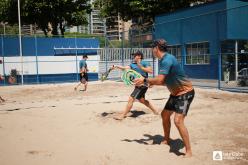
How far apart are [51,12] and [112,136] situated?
91.3 ft

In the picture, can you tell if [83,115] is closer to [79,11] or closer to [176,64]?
[176,64]

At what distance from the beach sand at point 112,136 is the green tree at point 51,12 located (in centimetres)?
2296

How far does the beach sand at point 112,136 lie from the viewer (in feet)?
17.8

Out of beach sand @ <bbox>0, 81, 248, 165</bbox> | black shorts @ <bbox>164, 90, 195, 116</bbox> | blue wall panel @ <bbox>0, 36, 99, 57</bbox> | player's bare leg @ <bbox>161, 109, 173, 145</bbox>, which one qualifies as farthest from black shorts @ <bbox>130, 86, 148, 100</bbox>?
blue wall panel @ <bbox>0, 36, 99, 57</bbox>

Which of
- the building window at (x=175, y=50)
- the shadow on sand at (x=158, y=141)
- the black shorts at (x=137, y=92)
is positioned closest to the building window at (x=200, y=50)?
the building window at (x=175, y=50)

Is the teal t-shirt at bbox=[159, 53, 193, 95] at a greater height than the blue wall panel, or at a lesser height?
lesser

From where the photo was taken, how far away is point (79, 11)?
34.5 m

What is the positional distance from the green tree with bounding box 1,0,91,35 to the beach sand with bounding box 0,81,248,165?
75.3ft

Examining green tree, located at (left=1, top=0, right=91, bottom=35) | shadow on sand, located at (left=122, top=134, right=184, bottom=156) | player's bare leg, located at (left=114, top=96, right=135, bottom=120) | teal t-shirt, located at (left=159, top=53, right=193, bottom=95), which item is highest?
green tree, located at (left=1, top=0, right=91, bottom=35)

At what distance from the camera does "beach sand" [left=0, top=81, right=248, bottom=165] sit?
541cm

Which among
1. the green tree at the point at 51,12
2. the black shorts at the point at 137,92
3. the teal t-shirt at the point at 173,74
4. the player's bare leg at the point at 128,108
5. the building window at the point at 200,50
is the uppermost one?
the green tree at the point at 51,12

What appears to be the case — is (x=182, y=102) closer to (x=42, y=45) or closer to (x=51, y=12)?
(x=42, y=45)

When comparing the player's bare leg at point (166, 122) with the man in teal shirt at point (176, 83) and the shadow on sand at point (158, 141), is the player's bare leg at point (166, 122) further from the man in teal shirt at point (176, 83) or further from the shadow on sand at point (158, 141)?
the man in teal shirt at point (176, 83)

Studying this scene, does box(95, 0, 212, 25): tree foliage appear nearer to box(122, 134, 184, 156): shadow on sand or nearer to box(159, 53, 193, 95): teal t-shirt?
box(122, 134, 184, 156): shadow on sand
